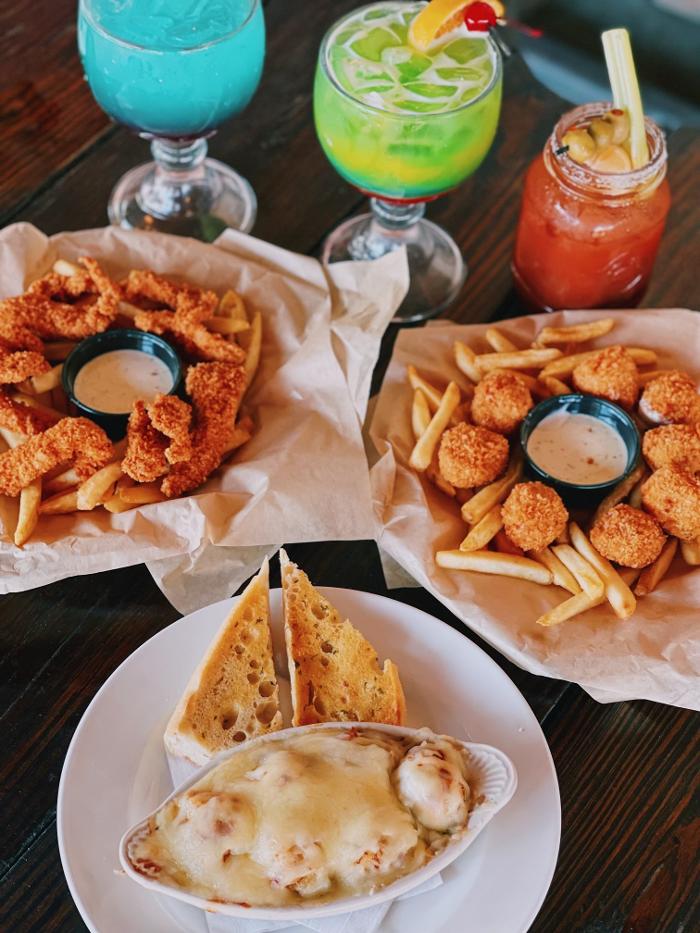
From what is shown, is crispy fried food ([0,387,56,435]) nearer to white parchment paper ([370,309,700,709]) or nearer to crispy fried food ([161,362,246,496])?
crispy fried food ([161,362,246,496])

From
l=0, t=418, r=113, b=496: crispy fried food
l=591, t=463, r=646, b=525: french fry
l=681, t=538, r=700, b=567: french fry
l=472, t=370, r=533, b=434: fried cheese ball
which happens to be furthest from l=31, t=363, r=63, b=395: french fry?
l=681, t=538, r=700, b=567: french fry

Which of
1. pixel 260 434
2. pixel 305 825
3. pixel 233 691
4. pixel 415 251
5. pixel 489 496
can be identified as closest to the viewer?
pixel 305 825

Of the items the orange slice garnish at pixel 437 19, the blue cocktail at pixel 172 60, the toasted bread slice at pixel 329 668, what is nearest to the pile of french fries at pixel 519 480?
the toasted bread slice at pixel 329 668

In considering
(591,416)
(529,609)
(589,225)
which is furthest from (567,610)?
(589,225)

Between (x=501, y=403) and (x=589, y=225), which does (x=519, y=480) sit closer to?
(x=501, y=403)

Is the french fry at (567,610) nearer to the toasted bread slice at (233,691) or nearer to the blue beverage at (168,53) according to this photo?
the toasted bread slice at (233,691)

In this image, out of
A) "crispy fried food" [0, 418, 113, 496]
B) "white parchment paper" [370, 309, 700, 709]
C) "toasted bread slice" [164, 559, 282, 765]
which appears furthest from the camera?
"crispy fried food" [0, 418, 113, 496]

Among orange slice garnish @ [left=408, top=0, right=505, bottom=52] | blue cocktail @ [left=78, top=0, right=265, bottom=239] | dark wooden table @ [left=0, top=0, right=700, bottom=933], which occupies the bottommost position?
dark wooden table @ [left=0, top=0, right=700, bottom=933]

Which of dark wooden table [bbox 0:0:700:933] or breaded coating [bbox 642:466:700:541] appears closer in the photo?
dark wooden table [bbox 0:0:700:933]
